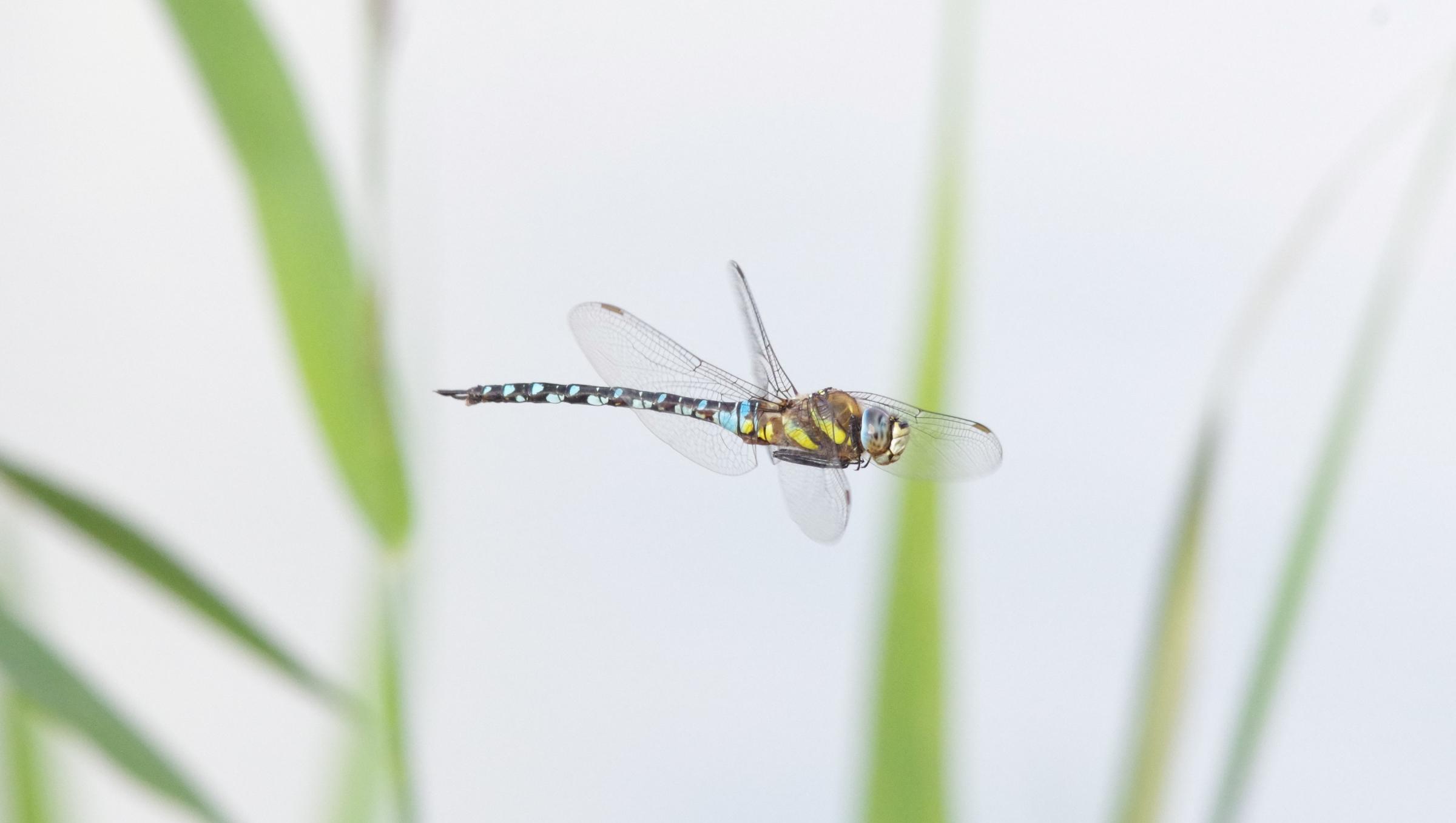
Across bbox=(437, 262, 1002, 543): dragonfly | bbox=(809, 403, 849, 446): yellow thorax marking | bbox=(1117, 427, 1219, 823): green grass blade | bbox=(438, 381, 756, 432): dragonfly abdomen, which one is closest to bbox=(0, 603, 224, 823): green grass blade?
bbox=(437, 262, 1002, 543): dragonfly

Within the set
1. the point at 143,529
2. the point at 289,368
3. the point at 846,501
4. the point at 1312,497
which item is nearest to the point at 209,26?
the point at 289,368

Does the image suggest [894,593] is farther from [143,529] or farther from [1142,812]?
[143,529]

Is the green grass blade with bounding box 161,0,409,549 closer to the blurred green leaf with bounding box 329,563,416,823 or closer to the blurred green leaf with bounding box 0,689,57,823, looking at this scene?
the blurred green leaf with bounding box 329,563,416,823

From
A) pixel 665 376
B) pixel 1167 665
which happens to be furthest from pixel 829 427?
pixel 1167 665

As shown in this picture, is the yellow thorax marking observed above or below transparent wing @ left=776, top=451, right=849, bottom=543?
above

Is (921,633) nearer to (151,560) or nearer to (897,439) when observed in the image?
(897,439)

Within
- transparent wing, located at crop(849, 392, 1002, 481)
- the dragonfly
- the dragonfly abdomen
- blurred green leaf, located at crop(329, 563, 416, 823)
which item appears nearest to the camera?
blurred green leaf, located at crop(329, 563, 416, 823)
